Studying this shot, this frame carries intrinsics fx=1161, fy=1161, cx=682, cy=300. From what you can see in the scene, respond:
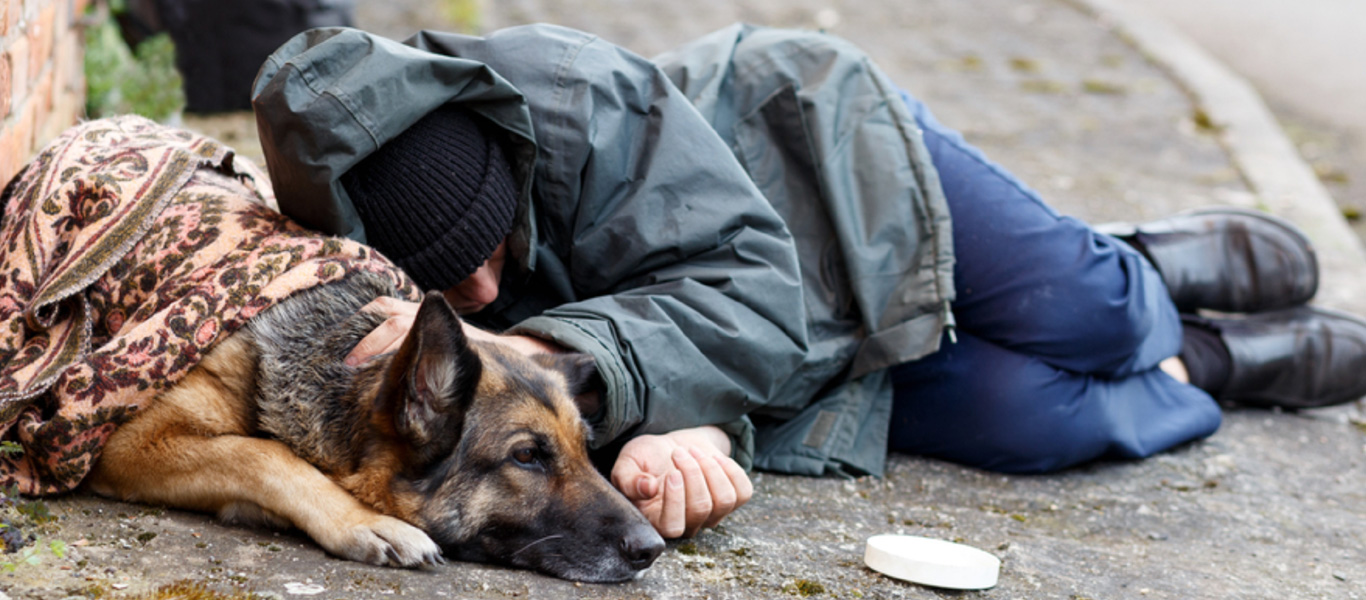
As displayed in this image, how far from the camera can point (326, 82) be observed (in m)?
2.96

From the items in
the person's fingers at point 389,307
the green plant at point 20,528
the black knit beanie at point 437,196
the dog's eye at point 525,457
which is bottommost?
the dog's eye at point 525,457

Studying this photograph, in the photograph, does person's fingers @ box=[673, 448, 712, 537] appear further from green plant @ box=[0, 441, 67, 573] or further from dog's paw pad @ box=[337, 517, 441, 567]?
green plant @ box=[0, 441, 67, 573]

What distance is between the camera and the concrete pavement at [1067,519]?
9.09 feet

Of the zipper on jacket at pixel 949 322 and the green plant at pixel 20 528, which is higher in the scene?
the green plant at pixel 20 528

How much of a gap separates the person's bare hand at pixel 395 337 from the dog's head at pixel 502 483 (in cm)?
21

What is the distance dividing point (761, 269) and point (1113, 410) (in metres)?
1.70

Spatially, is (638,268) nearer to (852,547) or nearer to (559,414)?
(559,414)

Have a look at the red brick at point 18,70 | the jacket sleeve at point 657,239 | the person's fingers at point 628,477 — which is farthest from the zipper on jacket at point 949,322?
the red brick at point 18,70

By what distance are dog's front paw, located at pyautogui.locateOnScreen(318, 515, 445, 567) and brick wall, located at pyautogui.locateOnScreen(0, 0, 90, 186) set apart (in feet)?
6.12

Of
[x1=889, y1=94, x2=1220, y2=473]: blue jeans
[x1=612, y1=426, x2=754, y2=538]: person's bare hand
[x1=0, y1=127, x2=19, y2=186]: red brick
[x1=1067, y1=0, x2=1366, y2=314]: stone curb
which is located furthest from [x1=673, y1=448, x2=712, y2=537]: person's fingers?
[x1=1067, y1=0, x2=1366, y2=314]: stone curb

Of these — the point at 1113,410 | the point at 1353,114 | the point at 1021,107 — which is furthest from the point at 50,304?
the point at 1353,114

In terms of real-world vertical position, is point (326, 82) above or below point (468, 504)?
above

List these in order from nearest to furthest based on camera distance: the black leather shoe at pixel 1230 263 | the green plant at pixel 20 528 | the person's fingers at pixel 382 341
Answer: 1. the green plant at pixel 20 528
2. the person's fingers at pixel 382 341
3. the black leather shoe at pixel 1230 263

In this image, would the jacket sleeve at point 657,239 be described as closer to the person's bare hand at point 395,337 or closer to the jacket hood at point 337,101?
the person's bare hand at point 395,337
